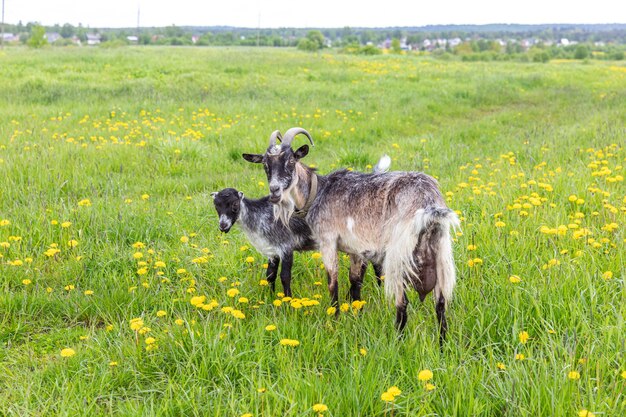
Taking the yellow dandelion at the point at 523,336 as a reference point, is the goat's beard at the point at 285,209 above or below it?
above

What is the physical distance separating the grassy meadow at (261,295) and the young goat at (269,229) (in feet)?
0.91

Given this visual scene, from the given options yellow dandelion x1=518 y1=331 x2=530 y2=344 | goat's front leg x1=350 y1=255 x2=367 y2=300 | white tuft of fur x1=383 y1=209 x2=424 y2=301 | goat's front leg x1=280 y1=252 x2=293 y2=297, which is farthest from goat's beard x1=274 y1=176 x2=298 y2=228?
yellow dandelion x1=518 y1=331 x2=530 y2=344

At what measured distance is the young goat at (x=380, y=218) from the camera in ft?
12.4

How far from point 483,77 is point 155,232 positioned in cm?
2200

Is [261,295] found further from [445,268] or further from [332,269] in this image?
[445,268]

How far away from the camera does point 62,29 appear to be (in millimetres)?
160500

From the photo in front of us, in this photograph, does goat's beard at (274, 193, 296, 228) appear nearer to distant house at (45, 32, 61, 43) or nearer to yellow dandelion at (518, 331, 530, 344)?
yellow dandelion at (518, 331, 530, 344)

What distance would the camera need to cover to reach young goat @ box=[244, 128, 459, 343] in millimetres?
3779

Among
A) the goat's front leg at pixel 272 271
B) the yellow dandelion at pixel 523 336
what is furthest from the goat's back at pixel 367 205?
the yellow dandelion at pixel 523 336

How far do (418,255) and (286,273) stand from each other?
1.67 m

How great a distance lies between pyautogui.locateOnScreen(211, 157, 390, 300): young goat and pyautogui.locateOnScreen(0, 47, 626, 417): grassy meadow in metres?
0.28

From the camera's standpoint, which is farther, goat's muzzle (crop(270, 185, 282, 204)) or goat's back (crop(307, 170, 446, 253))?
goat's muzzle (crop(270, 185, 282, 204))

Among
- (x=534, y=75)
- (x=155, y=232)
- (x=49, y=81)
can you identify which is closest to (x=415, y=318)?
(x=155, y=232)

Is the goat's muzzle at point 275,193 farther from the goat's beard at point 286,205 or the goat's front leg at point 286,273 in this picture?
the goat's front leg at point 286,273
